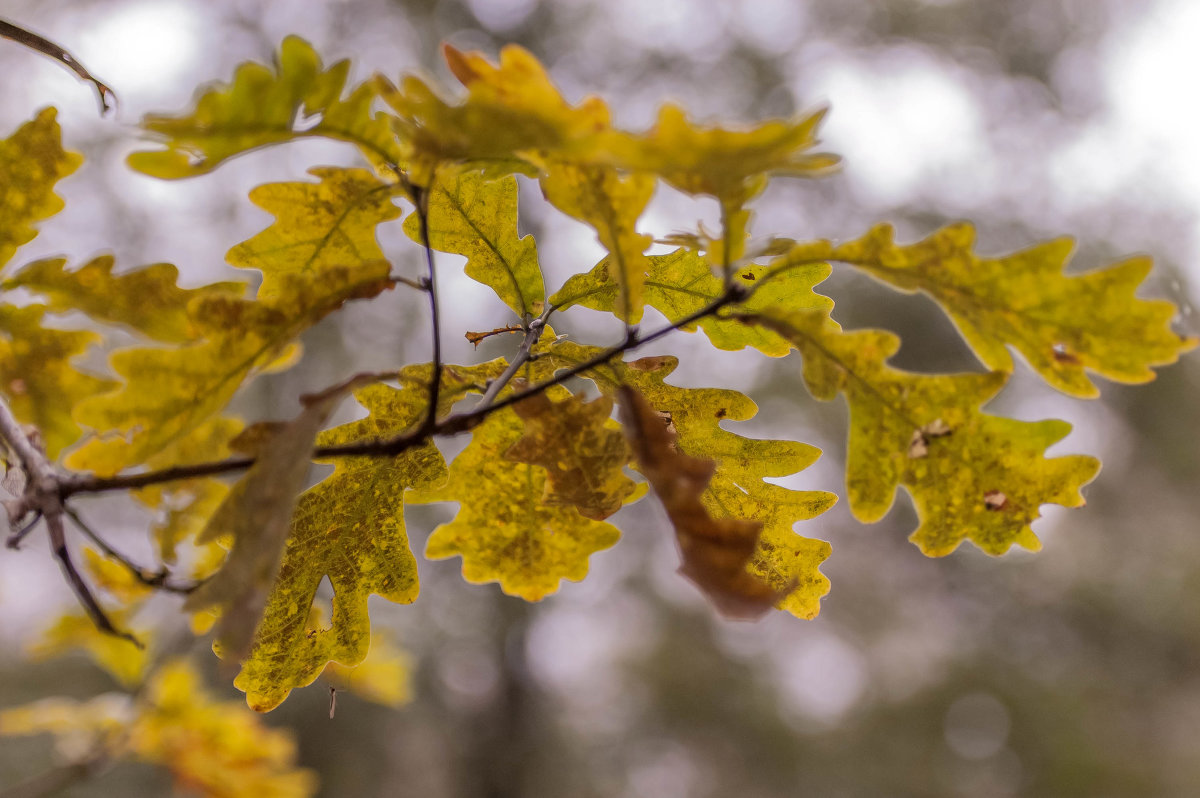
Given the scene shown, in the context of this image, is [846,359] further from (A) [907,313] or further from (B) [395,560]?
(A) [907,313]

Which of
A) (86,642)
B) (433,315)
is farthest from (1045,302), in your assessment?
(86,642)

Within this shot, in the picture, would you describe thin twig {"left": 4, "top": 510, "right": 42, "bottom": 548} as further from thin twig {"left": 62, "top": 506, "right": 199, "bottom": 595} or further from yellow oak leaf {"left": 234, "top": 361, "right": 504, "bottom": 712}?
yellow oak leaf {"left": 234, "top": 361, "right": 504, "bottom": 712}

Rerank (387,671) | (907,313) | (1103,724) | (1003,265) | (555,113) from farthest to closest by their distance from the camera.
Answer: (907,313)
(1103,724)
(387,671)
(1003,265)
(555,113)

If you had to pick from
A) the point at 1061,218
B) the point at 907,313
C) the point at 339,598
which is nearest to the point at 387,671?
the point at 339,598

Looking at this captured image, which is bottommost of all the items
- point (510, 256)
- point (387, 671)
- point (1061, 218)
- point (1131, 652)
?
point (1131, 652)

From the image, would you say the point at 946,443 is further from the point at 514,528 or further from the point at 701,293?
the point at 514,528
